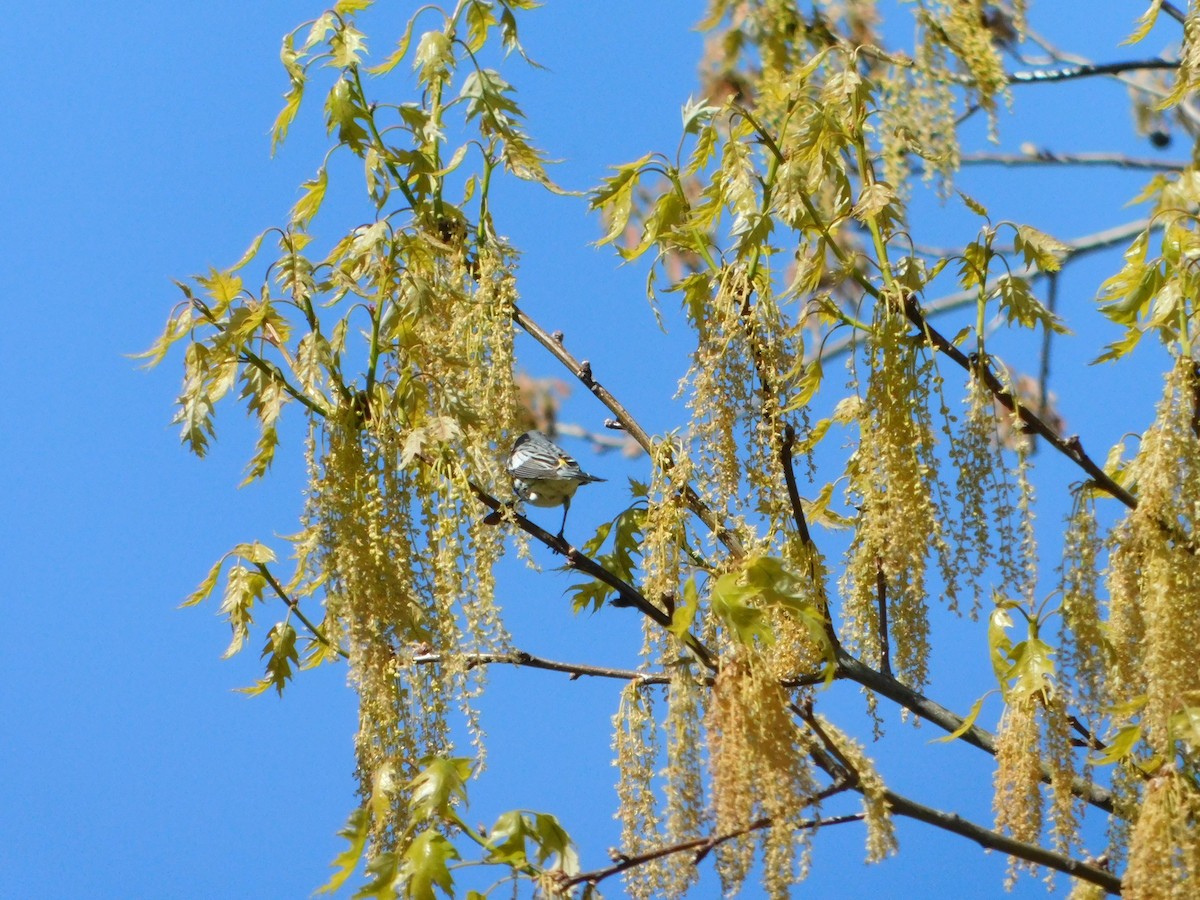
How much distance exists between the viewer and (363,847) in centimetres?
173

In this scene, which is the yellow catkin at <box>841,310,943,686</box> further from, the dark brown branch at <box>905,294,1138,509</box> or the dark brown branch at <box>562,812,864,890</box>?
the dark brown branch at <box>562,812,864,890</box>

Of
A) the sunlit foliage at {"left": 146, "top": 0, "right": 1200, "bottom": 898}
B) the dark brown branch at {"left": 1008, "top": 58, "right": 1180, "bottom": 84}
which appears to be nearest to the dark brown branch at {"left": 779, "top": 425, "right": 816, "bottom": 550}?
the sunlit foliage at {"left": 146, "top": 0, "right": 1200, "bottom": 898}

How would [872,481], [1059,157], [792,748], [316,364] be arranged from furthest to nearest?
[1059,157], [872,481], [316,364], [792,748]

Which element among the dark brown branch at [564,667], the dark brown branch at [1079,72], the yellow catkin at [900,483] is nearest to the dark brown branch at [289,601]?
the dark brown branch at [564,667]

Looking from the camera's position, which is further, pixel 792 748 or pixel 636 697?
pixel 636 697

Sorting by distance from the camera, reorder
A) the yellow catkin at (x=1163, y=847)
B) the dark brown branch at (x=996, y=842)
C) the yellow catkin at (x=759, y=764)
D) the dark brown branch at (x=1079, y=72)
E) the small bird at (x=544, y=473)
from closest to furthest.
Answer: the yellow catkin at (x=759, y=764) < the yellow catkin at (x=1163, y=847) < the dark brown branch at (x=996, y=842) < the small bird at (x=544, y=473) < the dark brown branch at (x=1079, y=72)

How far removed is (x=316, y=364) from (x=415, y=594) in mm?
328

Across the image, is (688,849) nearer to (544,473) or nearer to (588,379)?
(588,379)

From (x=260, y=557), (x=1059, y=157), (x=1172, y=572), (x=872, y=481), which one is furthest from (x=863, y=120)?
(x=1059, y=157)

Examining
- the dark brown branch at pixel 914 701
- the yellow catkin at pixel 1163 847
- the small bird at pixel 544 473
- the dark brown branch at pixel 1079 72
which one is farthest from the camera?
the dark brown branch at pixel 1079 72

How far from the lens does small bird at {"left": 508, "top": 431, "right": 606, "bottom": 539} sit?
8.47 feet

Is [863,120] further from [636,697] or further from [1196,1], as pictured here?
[636,697]

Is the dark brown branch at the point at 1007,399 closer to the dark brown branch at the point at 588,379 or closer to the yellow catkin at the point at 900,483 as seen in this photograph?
the yellow catkin at the point at 900,483

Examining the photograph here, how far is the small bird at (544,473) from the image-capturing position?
8.47 feet
